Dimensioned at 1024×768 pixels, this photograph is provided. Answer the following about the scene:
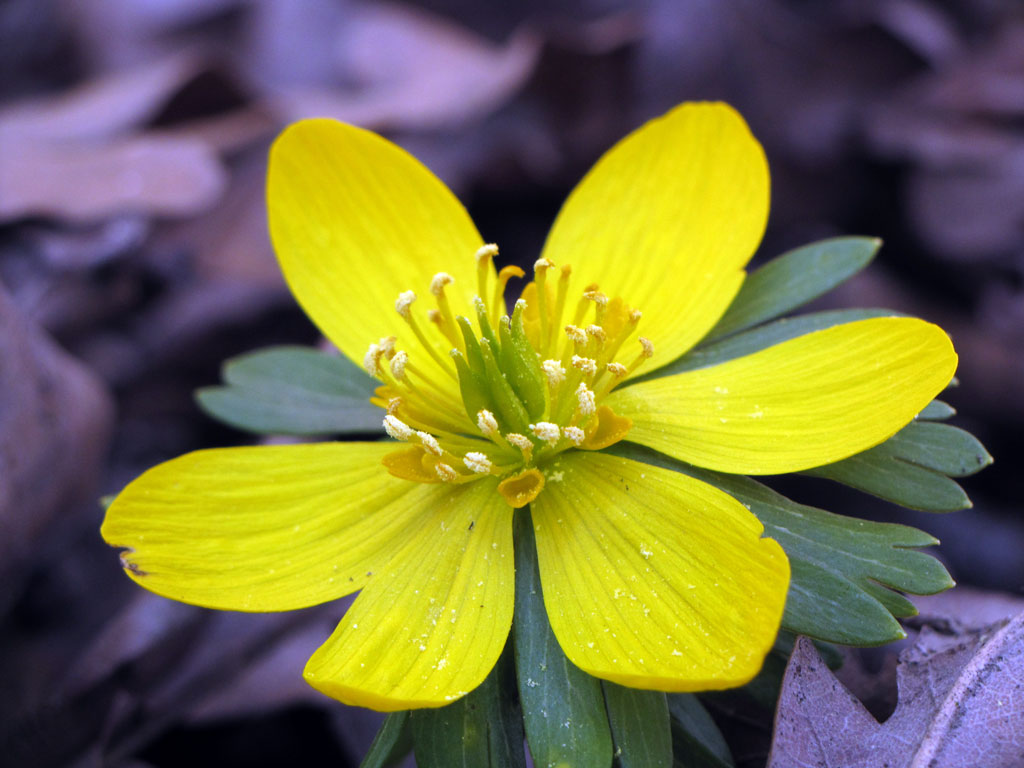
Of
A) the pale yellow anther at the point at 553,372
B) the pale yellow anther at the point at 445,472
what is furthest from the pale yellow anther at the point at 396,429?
the pale yellow anther at the point at 553,372

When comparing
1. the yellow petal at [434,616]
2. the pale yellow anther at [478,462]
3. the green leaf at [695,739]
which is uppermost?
the pale yellow anther at [478,462]

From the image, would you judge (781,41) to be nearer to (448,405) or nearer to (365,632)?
(448,405)

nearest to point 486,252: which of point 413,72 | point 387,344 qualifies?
point 387,344

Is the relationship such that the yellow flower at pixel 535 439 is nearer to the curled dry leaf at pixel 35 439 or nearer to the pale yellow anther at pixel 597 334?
the pale yellow anther at pixel 597 334

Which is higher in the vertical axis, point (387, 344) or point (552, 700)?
point (387, 344)

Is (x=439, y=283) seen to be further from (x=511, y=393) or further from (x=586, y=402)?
(x=586, y=402)

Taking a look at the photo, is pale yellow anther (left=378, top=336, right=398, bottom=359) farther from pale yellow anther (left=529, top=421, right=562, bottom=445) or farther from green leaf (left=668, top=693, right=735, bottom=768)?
green leaf (left=668, top=693, right=735, bottom=768)
